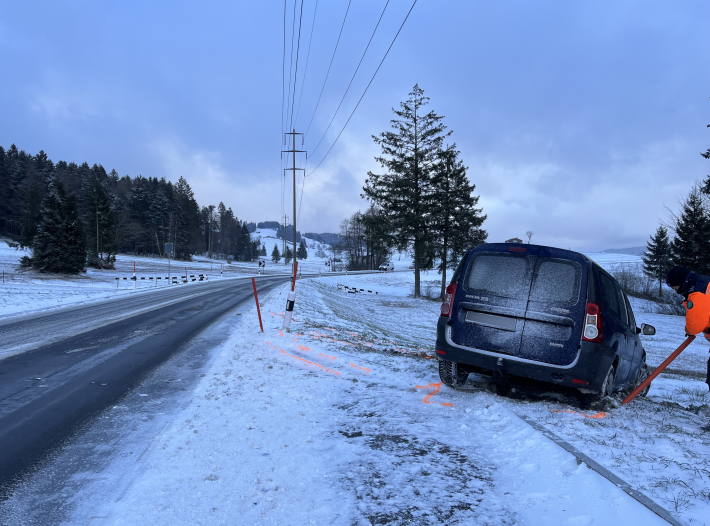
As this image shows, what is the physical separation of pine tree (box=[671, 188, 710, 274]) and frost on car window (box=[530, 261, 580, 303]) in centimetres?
2886

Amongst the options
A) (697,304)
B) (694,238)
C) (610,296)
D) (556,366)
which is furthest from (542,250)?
(694,238)

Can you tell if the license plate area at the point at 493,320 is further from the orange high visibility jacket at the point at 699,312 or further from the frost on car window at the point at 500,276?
the orange high visibility jacket at the point at 699,312

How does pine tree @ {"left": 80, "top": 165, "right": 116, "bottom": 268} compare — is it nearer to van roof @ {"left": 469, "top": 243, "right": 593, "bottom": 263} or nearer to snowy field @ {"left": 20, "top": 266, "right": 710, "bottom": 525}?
snowy field @ {"left": 20, "top": 266, "right": 710, "bottom": 525}

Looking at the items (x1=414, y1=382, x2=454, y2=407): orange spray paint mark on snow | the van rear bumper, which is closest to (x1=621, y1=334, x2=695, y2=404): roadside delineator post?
the van rear bumper

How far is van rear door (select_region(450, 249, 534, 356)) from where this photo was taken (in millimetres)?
4855

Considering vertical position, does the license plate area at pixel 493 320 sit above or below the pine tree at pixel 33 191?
below

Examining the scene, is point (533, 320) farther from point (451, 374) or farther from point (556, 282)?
point (451, 374)

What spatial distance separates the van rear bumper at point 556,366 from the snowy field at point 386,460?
34 cm

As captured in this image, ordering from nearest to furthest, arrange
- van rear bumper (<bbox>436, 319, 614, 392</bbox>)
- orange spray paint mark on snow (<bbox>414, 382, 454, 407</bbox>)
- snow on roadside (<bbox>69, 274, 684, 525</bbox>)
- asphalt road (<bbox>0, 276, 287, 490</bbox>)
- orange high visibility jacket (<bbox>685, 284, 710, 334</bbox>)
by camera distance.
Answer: snow on roadside (<bbox>69, 274, 684, 525</bbox>) < asphalt road (<bbox>0, 276, 287, 490</bbox>) < orange high visibility jacket (<bbox>685, 284, 710, 334</bbox>) < van rear bumper (<bbox>436, 319, 614, 392</bbox>) < orange spray paint mark on snow (<bbox>414, 382, 454, 407</bbox>)

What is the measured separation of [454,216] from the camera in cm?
3183

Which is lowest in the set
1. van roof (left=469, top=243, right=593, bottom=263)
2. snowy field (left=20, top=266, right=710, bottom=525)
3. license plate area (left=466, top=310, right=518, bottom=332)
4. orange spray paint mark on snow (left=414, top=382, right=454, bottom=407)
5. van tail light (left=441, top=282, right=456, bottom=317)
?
orange spray paint mark on snow (left=414, top=382, right=454, bottom=407)

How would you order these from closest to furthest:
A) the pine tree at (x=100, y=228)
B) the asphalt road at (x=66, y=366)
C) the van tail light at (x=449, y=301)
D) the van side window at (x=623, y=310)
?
the asphalt road at (x=66, y=366)
the van tail light at (x=449, y=301)
the van side window at (x=623, y=310)
the pine tree at (x=100, y=228)

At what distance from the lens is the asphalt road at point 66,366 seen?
149 inches

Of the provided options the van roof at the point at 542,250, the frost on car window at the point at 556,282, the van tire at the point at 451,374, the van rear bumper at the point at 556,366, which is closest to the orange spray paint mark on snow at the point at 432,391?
the van tire at the point at 451,374
